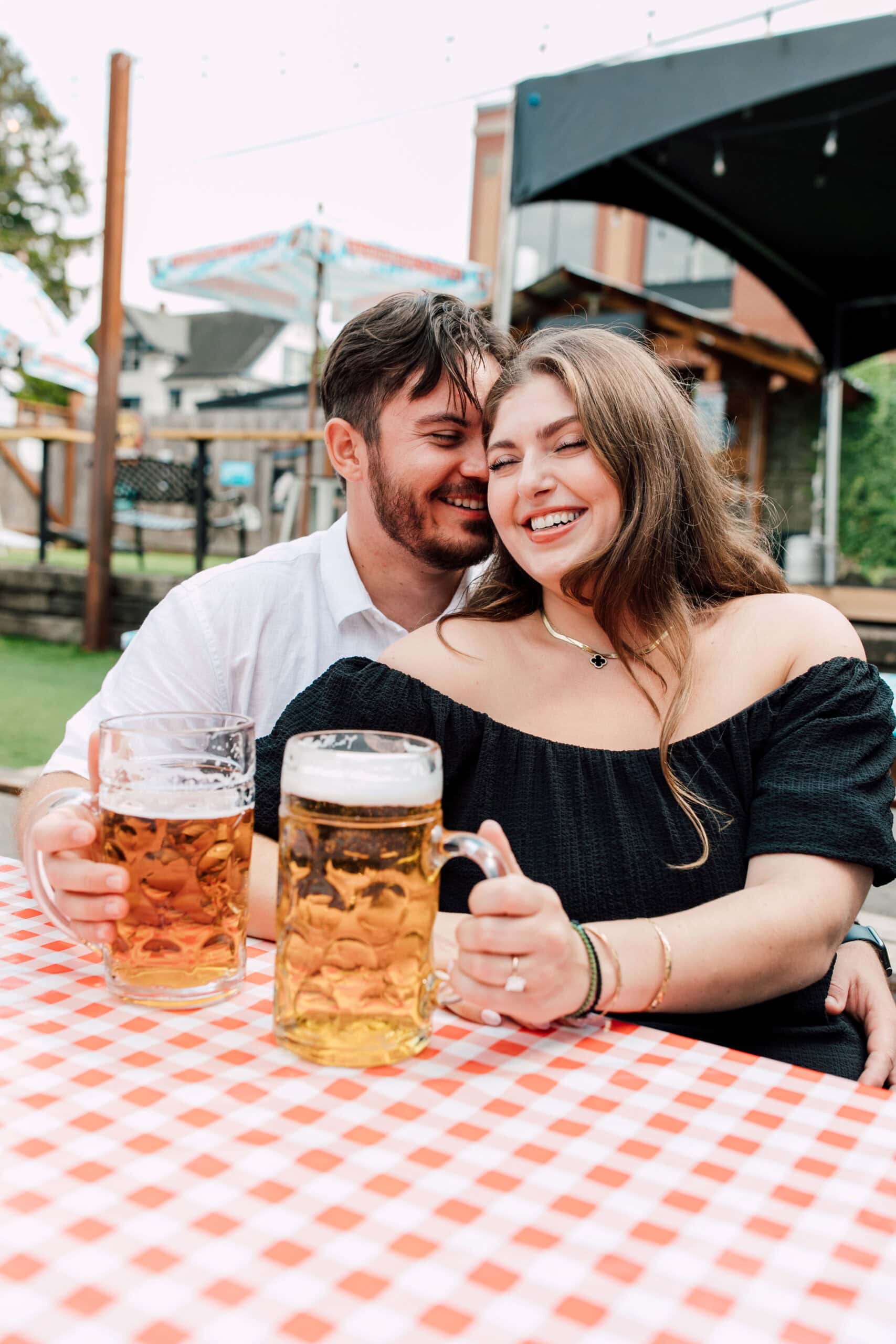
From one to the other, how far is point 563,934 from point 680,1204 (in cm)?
25

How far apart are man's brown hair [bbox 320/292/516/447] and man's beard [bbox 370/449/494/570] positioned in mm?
109

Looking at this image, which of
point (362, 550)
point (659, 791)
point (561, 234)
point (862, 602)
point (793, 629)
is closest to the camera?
point (659, 791)

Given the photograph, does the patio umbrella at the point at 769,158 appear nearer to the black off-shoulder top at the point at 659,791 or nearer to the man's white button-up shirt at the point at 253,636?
the man's white button-up shirt at the point at 253,636

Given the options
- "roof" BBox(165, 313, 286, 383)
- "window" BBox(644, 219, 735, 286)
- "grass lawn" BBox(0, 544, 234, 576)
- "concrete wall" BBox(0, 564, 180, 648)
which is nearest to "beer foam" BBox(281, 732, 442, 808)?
"concrete wall" BBox(0, 564, 180, 648)

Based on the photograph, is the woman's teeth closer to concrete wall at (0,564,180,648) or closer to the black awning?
the black awning

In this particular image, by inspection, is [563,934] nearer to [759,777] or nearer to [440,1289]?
[440,1289]

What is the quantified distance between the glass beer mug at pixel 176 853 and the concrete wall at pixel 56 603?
20.7ft

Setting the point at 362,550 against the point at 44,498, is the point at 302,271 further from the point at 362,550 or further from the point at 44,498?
the point at 362,550

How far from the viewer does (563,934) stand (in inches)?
34.0

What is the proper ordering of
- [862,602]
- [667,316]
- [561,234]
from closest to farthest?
[862,602]
[667,316]
[561,234]

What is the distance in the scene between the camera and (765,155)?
653cm

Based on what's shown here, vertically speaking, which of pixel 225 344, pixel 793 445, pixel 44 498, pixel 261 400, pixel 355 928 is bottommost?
pixel 355 928

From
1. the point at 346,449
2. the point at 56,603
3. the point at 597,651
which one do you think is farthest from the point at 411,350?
the point at 56,603

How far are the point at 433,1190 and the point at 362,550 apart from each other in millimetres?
1529
